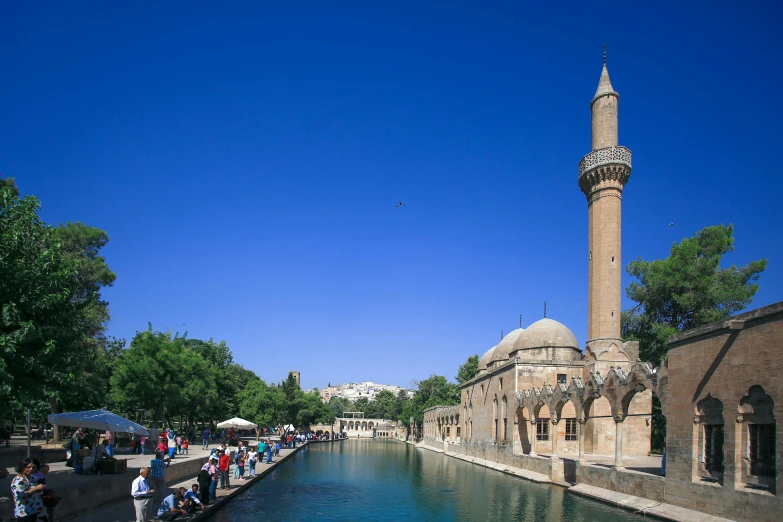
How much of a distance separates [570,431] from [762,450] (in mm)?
20884

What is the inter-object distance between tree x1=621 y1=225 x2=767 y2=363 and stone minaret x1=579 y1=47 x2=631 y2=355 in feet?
15.0

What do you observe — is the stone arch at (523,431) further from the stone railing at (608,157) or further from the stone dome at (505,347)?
the stone railing at (608,157)

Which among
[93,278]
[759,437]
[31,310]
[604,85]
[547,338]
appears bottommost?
[759,437]

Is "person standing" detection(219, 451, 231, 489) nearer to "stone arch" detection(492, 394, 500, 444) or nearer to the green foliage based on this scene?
"stone arch" detection(492, 394, 500, 444)

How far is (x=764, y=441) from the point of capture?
13023 millimetres

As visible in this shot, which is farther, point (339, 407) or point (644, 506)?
point (339, 407)

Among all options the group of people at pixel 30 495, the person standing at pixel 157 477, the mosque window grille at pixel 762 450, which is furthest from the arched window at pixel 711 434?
the group of people at pixel 30 495

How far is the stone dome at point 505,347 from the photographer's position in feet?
155

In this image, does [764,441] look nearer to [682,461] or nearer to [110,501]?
[682,461]

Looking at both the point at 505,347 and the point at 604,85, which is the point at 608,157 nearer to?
the point at 604,85

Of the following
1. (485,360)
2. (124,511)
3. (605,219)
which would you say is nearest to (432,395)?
(485,360)

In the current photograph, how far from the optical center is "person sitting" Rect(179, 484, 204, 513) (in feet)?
42.4

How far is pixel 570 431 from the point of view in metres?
33.1

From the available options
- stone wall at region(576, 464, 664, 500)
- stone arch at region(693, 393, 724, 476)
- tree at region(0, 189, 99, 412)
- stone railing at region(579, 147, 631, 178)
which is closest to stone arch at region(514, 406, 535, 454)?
stone wall at region(576, 464, 664, 500)
